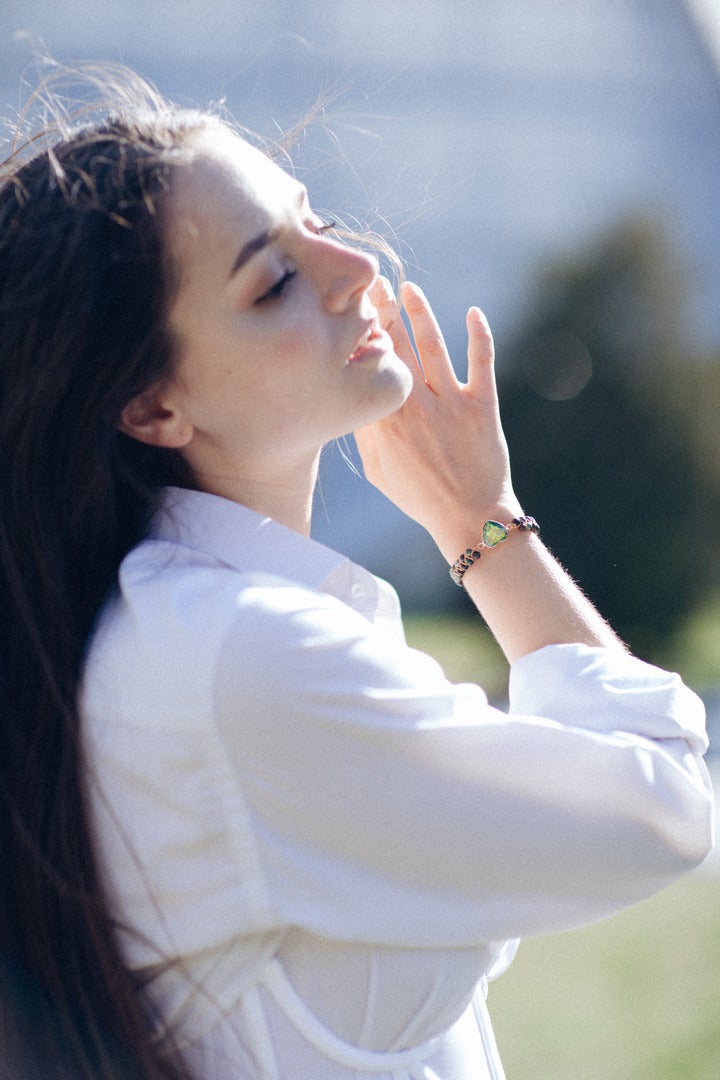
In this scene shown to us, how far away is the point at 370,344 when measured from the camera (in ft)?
4.81

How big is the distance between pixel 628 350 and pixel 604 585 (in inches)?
93.7

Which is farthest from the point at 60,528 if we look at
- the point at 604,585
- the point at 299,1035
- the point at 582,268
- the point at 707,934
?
the point at 582,268

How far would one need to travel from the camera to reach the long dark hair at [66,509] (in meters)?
1.16

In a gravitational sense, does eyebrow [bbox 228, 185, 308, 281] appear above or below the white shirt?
above

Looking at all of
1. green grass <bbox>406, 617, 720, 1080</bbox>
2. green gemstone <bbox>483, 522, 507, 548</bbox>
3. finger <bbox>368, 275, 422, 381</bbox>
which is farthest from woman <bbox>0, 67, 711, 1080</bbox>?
green grass <bbox>406, 617, 720, 1080</bbox>

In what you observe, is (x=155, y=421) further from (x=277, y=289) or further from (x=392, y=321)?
(x=392, y=321)

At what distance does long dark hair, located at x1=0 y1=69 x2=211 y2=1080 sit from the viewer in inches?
45.8

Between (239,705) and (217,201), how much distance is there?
0.62 metres

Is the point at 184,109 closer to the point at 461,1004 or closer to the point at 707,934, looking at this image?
the point at 461,1004

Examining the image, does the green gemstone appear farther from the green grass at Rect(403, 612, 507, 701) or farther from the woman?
the green grass at Rect(403, 612, 507, 701)

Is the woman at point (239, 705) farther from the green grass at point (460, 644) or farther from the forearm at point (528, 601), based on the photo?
the green grass at point (460, 644)

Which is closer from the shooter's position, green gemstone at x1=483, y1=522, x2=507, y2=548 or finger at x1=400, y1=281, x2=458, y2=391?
green gemstone at x1=483, y1=522, x2=507, y2=548

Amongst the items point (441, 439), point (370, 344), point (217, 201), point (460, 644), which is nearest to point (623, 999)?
point (441, 439)

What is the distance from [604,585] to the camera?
37.7 ft
